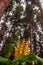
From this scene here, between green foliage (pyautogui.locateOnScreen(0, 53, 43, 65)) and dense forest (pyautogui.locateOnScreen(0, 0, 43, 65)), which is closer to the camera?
green foliage (pyautogui.locateOnScreen(0, 53, 43, 65))

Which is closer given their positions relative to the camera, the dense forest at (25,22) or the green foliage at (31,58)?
the green foliage at (31,58)

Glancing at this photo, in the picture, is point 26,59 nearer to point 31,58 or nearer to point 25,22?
point 31,58

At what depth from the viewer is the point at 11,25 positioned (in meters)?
4.67

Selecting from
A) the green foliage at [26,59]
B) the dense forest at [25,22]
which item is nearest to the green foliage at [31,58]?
the green foliage at [26,59]

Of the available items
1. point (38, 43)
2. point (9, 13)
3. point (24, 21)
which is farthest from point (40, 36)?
point (9, 13)

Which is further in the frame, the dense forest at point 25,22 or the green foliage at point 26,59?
the dense forest at point 25,22

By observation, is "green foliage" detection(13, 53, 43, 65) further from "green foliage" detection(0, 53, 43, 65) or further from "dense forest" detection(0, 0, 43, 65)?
"dense forest" detection(0, 0, 43, 65)

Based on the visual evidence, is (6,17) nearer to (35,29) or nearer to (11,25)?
(11,25)

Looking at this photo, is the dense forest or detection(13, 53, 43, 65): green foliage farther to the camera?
the dense forest

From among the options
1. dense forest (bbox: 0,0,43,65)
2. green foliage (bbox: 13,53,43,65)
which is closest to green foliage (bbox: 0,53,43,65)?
green foliage (bbox: 13,53,43,65)

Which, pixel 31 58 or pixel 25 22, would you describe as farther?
pixel 25 22

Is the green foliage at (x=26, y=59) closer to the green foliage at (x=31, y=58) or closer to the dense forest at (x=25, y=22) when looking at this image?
the green foliage at (x=31, y=58)

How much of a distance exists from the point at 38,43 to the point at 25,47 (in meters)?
0.76

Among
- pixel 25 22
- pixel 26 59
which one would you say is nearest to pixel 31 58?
pixel 26 59
